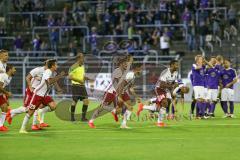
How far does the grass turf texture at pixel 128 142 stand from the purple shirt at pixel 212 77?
2388 mm

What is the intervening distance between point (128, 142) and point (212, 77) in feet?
26.6

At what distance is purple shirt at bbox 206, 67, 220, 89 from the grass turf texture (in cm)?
239

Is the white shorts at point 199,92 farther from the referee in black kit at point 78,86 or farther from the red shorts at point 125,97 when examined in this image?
the red shorts at point 125,97

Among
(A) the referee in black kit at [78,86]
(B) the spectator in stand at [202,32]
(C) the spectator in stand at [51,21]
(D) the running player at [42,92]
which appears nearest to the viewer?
(D) the running player at [42,92]

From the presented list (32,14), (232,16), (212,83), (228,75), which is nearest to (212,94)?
(212,83)

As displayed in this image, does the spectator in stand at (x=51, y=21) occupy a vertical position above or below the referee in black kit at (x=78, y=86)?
above

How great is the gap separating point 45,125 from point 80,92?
87.4 inches

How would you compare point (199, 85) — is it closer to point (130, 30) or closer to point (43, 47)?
point (130, 30)

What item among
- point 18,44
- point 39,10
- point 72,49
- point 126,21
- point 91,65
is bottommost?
point 91,65

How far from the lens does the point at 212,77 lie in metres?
23.6

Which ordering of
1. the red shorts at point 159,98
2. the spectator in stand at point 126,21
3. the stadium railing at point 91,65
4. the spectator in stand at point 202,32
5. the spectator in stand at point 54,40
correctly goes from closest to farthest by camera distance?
the red shorts at point 159,98 → the stadium railing at point 91,65 → the spectator in stand at point 202,32 → the spectator in stand at point 126,21 → the spectator in stand at point 54,40

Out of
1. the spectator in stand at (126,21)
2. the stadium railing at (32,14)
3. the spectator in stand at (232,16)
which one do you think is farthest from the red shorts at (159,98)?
the stadium railing at (32,14)

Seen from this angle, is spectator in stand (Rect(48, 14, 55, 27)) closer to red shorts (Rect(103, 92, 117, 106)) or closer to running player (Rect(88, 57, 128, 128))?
running player (Rect(88, 57, 128, 128))

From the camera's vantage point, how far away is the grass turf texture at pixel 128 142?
14148 mm
